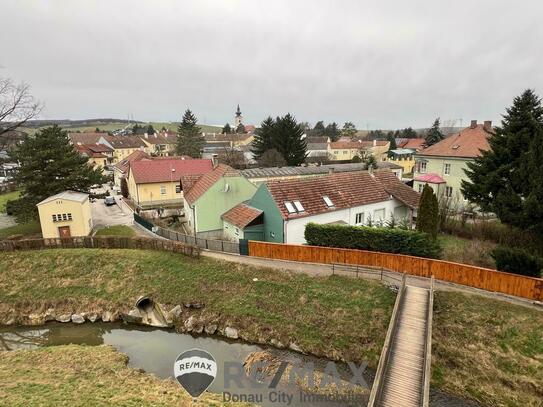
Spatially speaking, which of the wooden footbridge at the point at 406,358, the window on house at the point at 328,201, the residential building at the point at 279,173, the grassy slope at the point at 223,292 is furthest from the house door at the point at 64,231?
the wooden footbridge at the point at 406,358

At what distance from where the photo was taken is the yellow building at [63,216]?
27.2m

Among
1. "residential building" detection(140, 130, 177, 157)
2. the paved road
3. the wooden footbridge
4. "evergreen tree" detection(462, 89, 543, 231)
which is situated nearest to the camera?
the wooden footbridge

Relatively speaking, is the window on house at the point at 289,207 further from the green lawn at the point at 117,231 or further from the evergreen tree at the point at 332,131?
the evergreen tree at the point at 332,131

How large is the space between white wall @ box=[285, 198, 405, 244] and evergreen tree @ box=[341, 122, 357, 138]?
10801cm

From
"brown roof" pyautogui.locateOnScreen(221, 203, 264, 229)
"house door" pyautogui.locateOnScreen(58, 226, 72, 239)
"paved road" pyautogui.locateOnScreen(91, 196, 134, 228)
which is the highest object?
"brown roof" pyautogui.locateOnScreen(221, 203, 264, 229)

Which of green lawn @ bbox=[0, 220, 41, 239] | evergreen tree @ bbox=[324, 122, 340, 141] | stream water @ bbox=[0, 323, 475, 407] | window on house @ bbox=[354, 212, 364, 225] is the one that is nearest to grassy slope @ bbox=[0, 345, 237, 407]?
stream water @ bbox=[0, 323, 475, 407]

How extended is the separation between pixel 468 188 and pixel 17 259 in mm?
35498

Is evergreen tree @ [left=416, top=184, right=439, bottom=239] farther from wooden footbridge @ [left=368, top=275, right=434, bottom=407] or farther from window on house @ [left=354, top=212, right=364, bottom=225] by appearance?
wooden footbridge @ [left=368, top=275, right=434, bottom=407]

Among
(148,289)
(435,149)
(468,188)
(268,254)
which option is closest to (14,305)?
(148,289)

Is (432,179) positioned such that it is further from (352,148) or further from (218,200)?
(352,148)

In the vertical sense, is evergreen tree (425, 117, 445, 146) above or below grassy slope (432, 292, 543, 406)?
above

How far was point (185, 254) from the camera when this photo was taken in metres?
23.0

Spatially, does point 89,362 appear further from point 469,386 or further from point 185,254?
point 469,386

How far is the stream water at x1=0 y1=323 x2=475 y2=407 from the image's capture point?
13.8 metres
